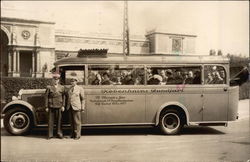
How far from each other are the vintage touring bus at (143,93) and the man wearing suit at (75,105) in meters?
0.45

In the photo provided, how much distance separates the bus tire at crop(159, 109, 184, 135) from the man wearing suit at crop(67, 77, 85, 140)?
2.35 m

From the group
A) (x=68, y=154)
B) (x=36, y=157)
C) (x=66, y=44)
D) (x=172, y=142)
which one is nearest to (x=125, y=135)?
(x=172, y=142)

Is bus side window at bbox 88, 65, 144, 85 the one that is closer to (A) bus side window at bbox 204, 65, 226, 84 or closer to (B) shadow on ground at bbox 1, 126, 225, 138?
(B) shadow on ground at bbox 1, 126, 225, 138

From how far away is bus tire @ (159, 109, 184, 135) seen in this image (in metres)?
10.1

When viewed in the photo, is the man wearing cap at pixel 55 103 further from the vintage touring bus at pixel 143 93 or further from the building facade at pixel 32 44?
the building facade at pixel 32 44

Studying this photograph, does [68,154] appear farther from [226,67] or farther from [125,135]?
[226,67]

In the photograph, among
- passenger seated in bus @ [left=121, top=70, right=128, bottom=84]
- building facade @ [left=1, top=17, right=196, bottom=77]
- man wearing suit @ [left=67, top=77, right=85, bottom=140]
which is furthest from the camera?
building facade @ [left=1, top=17, right=196, bottom=77]

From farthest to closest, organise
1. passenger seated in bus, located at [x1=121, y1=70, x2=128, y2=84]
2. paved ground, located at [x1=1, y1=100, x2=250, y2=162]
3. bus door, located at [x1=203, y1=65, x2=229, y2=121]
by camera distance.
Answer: bus door, located at [x1=203, y1=65, x2=229, y2=121], passenger seated in bus, located at [x1=121, y1=70, x2=128, y2=84], paved ground, located at [x1=1, y1=100, x2=250, y2=162]

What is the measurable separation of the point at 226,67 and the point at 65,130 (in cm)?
510

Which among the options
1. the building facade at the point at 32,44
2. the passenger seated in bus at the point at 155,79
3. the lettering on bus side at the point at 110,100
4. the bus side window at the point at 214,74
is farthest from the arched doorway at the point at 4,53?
the bus side window at the point at 214,74

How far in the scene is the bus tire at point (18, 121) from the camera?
9.71 m

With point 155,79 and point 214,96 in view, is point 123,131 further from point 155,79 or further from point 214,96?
point 214,96

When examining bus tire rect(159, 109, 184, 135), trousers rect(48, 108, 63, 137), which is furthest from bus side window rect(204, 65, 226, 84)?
trousers rect(48, 108, 63, 137)

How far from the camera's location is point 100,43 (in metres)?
38.8
